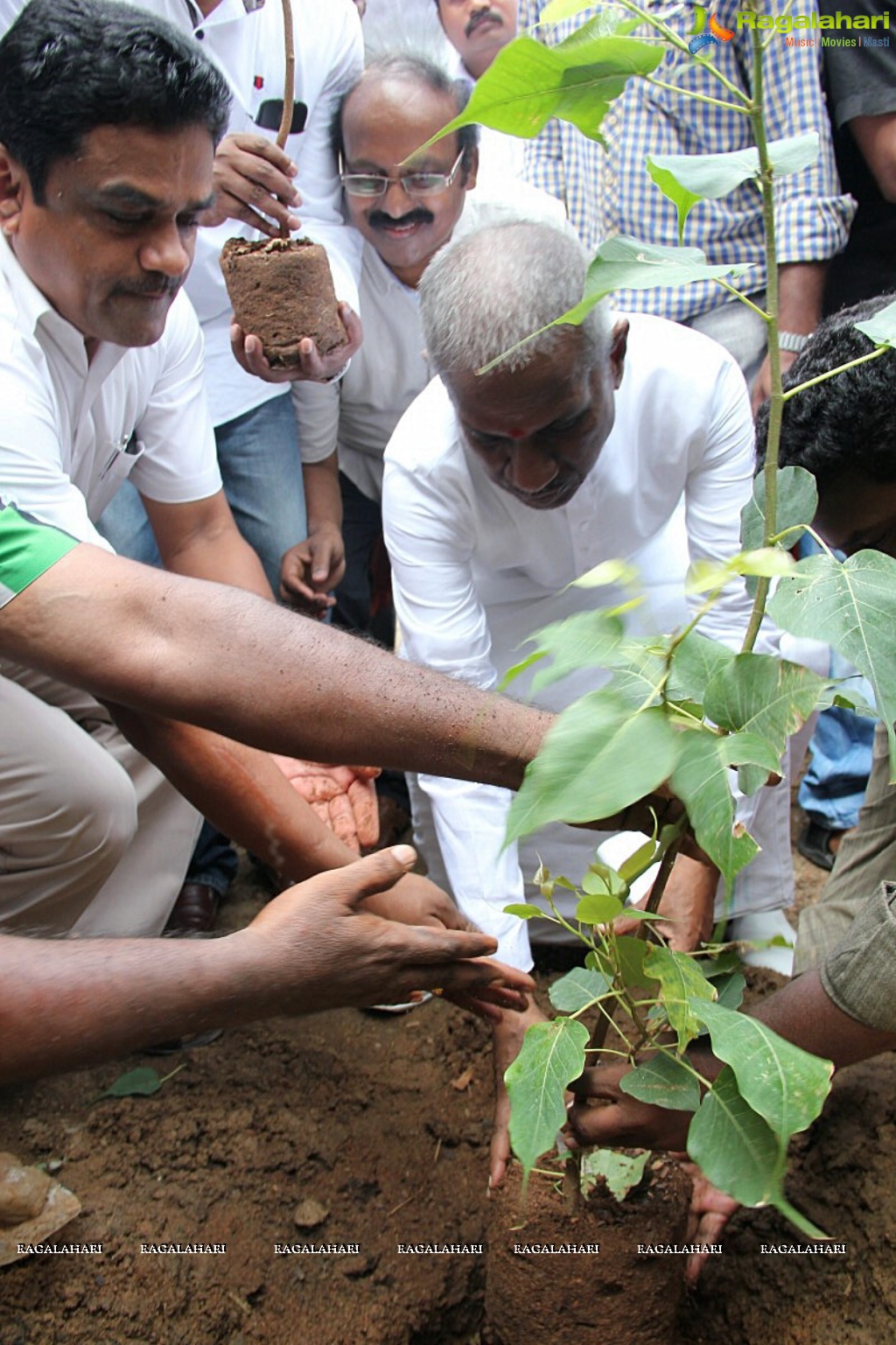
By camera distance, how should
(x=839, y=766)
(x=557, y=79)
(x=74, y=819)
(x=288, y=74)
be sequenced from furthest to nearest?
(x=839, y=766) < (x=288, y=74) < (x=74, y=819) < (x=557, y=79)

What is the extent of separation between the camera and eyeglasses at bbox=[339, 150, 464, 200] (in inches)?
87.5

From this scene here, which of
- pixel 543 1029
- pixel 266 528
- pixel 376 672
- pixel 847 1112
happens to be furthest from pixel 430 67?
pixel 847 1112

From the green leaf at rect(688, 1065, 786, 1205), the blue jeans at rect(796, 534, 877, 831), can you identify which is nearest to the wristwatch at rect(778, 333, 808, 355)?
the blue jeans at rect(796, 534, 877, 831)

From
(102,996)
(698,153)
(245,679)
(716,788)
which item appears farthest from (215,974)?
(698,153)

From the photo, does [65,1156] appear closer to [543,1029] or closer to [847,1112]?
[543,1029]

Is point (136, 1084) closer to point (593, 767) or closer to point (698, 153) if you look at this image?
point (593, 767)

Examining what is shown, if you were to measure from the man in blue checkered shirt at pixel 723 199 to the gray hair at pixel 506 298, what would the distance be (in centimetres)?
60

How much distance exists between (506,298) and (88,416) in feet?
2.32

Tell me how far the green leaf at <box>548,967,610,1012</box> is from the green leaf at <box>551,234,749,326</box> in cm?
74

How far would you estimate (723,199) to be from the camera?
2346 mm

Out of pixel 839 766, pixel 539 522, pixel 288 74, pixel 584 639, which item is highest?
pixel 288 74

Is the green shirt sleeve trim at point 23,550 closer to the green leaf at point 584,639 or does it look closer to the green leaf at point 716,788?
the green leaf at point 584,639

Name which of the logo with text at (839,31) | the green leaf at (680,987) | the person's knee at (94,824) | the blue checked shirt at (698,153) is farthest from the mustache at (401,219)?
the green leaf at (680,987)

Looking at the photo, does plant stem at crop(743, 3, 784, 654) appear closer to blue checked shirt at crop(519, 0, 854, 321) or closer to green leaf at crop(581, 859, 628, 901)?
green leaf at crop(581, 859, 628, 901)
